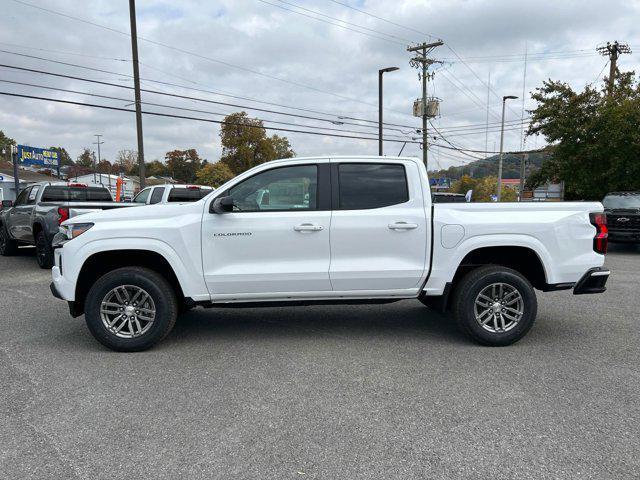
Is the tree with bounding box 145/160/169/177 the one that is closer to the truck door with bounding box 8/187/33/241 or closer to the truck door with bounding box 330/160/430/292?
the truck door with bounding box 8/187/33/241

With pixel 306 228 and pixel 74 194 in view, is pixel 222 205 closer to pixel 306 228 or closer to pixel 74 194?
pixel 306 228

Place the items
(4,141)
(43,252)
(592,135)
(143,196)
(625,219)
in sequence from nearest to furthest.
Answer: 1. (43,252)
2. (143,196)
3. (625,219)
4. (592,135)
5. (4,141)

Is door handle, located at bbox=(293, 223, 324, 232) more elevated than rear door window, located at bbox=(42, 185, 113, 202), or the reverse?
rear door window, located at bbox=(42, 185, 113, 202)

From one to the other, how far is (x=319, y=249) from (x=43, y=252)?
7.98 m

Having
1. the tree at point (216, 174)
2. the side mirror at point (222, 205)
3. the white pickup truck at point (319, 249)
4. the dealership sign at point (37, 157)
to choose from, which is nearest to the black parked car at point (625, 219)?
the white pickup truck at point (319, 249)

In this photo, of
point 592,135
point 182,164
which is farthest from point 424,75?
point 182,164

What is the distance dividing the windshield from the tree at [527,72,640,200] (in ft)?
16.2

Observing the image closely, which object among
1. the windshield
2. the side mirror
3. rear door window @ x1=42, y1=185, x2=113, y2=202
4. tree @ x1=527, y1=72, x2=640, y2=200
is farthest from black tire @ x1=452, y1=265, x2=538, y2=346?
tree @ x1=527, y1=72, x2=640, y2=200

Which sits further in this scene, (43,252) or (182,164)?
(182,164)

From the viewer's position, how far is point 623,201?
14.3 metres

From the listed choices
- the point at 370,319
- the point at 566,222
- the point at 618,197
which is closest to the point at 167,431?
the point at 370,319

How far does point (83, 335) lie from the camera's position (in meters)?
5.41

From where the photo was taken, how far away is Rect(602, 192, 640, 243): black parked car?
13.5 meters

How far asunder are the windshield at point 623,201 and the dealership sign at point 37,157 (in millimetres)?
34713
